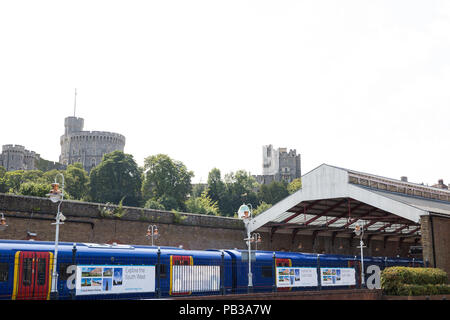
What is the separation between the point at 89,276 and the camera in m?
18.6

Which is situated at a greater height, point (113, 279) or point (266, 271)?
point (266, 271)

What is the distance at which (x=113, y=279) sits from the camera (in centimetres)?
1955

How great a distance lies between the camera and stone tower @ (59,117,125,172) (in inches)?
5886

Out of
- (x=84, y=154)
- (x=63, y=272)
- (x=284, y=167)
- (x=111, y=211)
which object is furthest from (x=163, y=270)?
(x=284, y=167)

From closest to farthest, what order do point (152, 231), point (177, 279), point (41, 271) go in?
point (41, 271), point (177, 279), point (152, 231)

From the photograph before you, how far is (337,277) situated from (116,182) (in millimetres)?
70939

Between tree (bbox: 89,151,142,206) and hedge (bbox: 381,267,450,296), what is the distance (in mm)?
Answer: 71871

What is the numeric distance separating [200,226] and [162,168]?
53.2m

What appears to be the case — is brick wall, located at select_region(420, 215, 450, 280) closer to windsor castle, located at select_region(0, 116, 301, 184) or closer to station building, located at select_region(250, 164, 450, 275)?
station building, located at select_region(250, 164, 450, 275)

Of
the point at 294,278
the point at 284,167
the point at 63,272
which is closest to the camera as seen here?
the point at 63,272

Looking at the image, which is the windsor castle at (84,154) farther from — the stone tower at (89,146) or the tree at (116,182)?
the tree at (116,182)

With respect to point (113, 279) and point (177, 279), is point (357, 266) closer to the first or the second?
point (177, 279)
